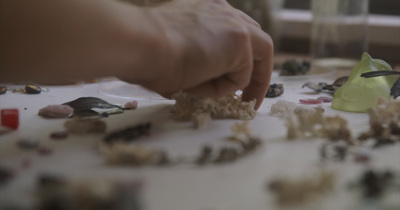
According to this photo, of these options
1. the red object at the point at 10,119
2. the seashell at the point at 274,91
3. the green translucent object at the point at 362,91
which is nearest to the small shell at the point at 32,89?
the red object at the point at 10,119

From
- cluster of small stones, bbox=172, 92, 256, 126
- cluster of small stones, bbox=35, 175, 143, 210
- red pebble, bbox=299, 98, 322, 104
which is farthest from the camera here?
red pebble, bbox=299, 98, 322, 104

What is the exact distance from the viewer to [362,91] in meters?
0.77

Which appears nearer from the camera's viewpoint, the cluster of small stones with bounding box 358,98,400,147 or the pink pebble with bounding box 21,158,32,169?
the pink pebble with bounding box 21,158,32,169

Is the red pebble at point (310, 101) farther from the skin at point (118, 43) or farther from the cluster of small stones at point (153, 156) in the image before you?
the cluster of small stones at point (153, 156)

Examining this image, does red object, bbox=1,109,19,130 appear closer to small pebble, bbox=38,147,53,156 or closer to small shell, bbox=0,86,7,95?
small pebble, bbox=38,147,53,156

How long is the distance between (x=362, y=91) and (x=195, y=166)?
1.19 feet

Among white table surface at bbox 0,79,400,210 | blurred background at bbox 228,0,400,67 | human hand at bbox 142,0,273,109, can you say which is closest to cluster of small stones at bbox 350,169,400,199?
white table surface at bbox 0,79,400,210

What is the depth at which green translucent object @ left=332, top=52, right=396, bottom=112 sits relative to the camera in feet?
2.51

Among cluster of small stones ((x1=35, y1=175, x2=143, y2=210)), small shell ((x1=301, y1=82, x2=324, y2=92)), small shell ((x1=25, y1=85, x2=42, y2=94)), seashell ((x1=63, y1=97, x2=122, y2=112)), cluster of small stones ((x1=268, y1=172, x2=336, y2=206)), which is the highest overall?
cluster of small stones ((x1=35, y1=175, x2=143, y2=210))

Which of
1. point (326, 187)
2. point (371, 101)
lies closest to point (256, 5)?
point (371, 101)

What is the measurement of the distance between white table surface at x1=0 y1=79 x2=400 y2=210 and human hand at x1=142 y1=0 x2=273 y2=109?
2.0 inches

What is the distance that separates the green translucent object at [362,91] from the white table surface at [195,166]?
46mm

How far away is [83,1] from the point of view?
0.58 metres

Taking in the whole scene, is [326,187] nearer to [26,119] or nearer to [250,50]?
[250,50]
